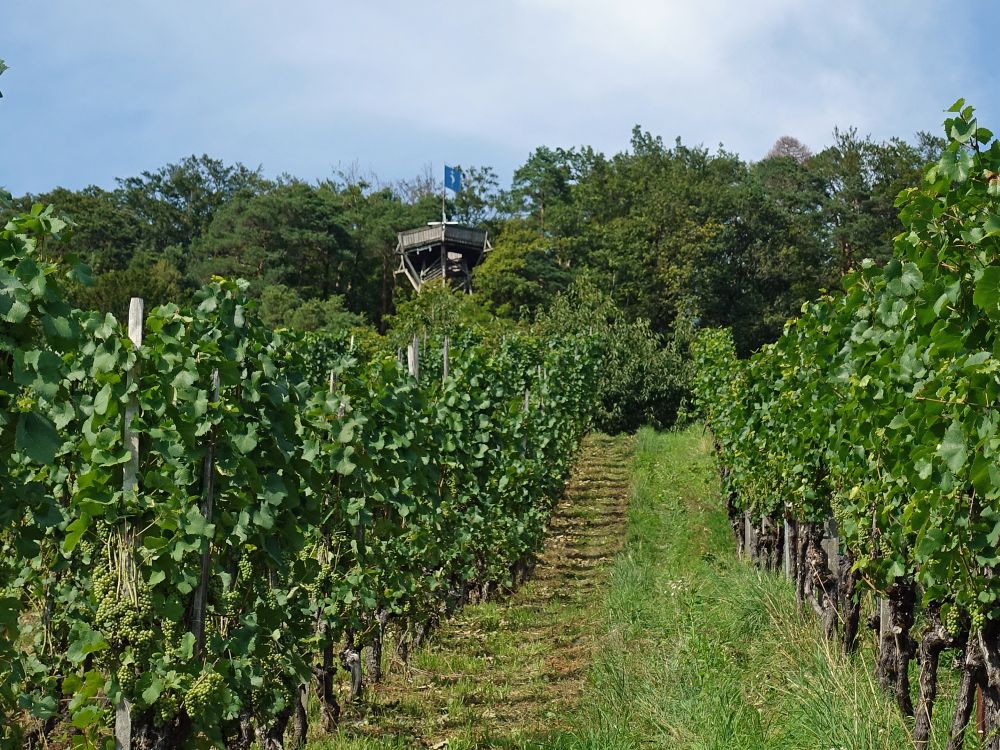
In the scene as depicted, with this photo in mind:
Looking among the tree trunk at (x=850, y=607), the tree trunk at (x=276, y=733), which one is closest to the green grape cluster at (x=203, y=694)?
the tree trunk at (x=276, y=733)

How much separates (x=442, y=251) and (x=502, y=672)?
36.0 m

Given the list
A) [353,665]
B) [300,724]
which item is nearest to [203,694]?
[300,724]

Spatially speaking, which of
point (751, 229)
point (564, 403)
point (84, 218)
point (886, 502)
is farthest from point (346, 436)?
point (84, 218)

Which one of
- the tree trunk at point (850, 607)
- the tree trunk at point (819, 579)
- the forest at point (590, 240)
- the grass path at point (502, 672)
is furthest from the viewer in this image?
the forest at point (590, 240)

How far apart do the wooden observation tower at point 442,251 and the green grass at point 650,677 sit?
3288 cm

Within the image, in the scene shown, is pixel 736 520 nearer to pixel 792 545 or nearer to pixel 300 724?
pixel 792 545

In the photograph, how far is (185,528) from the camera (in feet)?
13.6

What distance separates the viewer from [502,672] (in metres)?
7.52

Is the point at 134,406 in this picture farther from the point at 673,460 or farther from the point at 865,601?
the point at 673,460

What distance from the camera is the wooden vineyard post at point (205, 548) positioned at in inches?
167

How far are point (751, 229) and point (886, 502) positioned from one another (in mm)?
41217

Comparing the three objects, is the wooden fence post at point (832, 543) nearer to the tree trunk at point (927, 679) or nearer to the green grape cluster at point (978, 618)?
the tree trunk at point (927, 679)

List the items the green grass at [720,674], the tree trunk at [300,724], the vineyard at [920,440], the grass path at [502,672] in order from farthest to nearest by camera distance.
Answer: the grass path at [502,672], the tree trunk at [300,724], the green grass at [720,674], the vineyard at [920,440]

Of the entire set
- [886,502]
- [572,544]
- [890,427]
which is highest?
[890,427]
